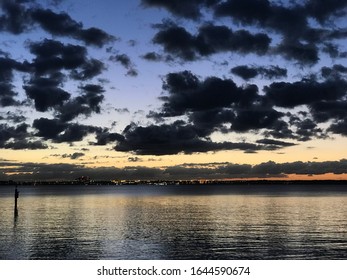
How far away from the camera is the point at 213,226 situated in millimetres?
85688

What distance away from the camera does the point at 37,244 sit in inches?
2484

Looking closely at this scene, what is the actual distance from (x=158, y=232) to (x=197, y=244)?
46.6ft

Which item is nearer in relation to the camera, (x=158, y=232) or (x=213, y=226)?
(x=158, y=232)

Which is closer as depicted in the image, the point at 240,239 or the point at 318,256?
the point at 318,256
